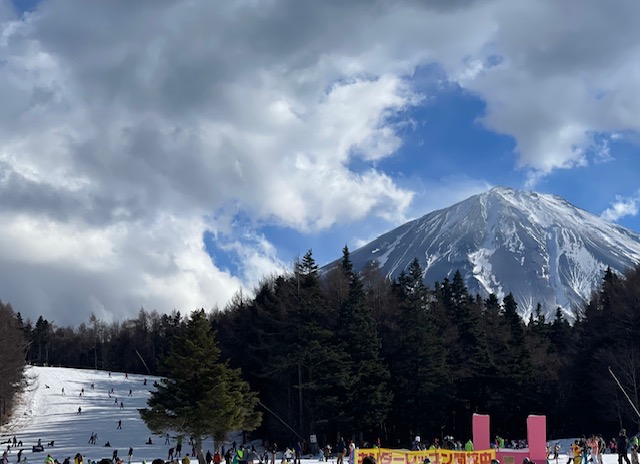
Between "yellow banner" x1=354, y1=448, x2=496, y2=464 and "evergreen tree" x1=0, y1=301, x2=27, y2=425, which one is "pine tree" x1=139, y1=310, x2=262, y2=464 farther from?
"evergreen tree" x1=0, y1=301, x2=27, y2=425

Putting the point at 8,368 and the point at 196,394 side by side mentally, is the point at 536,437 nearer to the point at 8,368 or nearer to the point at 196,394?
the point at 196,394

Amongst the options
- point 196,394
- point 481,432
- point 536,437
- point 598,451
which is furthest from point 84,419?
point 598,451

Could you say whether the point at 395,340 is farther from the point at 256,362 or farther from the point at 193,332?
the point at 193,332

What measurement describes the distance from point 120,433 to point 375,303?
26764 millimetres

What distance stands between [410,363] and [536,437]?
2471 cm

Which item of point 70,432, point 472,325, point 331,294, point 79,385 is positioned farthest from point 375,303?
point 79,385

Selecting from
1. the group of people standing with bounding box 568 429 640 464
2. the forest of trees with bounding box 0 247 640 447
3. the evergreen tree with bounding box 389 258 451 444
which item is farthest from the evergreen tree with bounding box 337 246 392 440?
the group of people standing with bounding box 568 429 640 464

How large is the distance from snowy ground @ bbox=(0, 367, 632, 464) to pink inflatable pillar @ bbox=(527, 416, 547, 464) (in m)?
6.99

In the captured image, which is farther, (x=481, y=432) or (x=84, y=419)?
(x=84, y=419)

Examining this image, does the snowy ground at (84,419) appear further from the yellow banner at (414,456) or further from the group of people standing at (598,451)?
the yellow banner at (414,456)

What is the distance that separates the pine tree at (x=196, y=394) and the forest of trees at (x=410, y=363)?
1164 cm

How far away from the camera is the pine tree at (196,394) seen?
36156 millimetres

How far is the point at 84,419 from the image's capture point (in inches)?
2768

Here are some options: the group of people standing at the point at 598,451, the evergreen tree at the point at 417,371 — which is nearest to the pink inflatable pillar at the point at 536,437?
the group of people standing at the point at 598,451
